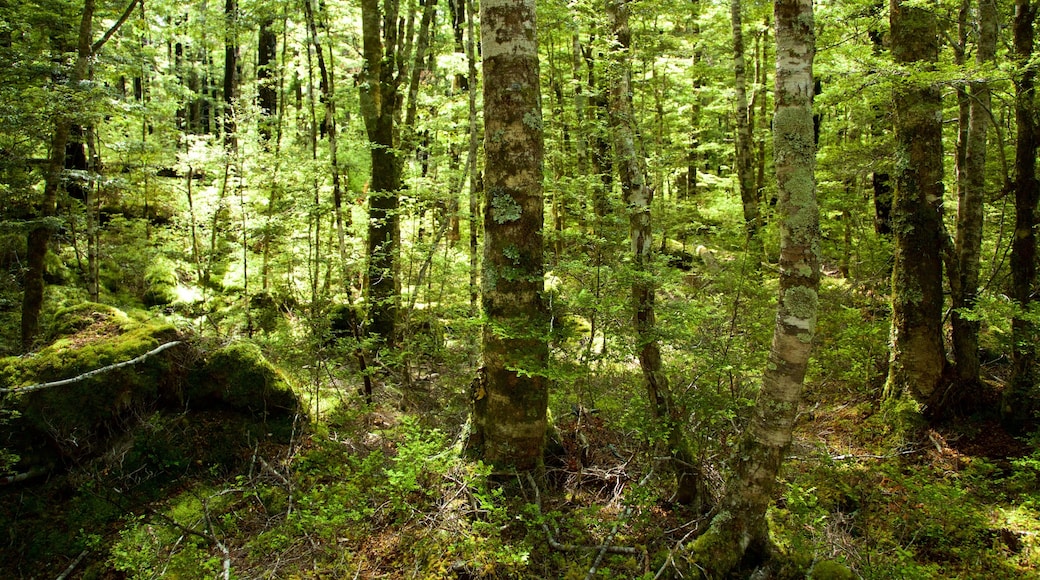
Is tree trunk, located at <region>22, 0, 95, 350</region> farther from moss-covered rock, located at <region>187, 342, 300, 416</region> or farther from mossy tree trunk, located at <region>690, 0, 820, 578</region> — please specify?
mossy tree trunk, located at <region>690, 0, 820, 578</region>

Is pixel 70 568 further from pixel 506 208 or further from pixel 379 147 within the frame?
pixel 379 147

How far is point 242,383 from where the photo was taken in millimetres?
5637

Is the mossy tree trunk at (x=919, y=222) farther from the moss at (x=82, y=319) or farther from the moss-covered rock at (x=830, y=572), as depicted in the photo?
the moss at (x=82, y=319)

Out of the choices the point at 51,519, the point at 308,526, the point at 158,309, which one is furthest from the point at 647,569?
the point at 158,309

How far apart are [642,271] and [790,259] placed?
106 cm

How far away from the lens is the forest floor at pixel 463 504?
12.0 feet

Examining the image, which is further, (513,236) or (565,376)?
(513,236)

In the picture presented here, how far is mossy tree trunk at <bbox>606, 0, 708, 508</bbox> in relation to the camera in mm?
4219

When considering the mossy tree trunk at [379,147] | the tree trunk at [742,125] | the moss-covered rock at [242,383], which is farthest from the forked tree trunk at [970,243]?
the moss-covered rock at [242,383]

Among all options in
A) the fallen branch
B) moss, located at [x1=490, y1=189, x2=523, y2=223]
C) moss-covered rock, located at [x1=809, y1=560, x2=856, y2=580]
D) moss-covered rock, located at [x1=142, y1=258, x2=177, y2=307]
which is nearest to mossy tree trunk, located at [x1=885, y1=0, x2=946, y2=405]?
moss-covered rock, located at [x1=809, y1=560, x2=856, y2=580]

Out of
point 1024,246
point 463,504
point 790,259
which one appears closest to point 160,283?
point 463,504

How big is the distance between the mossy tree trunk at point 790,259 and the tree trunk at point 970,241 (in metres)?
3.91

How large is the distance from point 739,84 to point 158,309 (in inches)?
457

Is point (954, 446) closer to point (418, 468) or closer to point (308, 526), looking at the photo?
point (418, 468)
